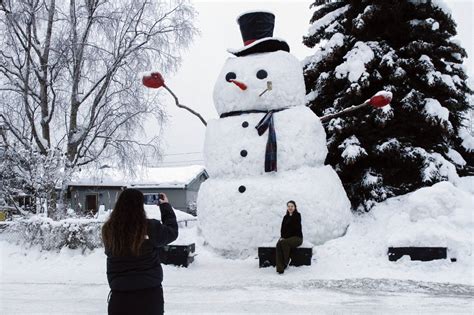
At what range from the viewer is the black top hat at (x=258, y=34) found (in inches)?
383

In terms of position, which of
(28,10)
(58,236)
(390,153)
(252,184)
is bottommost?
(58,236)

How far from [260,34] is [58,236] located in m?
5.86

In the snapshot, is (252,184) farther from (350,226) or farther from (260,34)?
→ (260,34)

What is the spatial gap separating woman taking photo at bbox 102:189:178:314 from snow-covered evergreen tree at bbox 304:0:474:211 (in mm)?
7538

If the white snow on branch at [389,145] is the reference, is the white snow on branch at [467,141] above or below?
above

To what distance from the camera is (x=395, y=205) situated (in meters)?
9.86

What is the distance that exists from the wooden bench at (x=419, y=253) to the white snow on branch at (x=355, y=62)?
4102 mm

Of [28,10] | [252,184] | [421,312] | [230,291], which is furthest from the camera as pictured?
[28,10]

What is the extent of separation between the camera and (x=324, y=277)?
773cm

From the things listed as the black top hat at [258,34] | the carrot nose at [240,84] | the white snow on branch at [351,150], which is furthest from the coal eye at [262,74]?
the white snow on branch at [351,150]

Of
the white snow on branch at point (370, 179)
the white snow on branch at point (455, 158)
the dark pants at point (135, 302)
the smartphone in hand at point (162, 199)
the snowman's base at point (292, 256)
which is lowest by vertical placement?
the snowman's base at point (292, 256)

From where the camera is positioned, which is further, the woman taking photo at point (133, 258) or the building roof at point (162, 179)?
the building roof at point (162, 179)

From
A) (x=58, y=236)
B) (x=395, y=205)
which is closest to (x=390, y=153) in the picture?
(x=395, y=205)

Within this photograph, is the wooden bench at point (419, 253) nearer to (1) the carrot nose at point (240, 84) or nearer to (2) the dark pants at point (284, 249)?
(2) the dark pants at point (284, 249)
